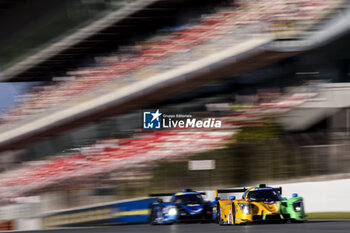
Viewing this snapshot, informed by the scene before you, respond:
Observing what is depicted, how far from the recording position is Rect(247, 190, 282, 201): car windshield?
472 inches

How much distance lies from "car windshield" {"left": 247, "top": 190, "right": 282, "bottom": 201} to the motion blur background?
400 centimetres

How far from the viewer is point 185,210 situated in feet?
44.0

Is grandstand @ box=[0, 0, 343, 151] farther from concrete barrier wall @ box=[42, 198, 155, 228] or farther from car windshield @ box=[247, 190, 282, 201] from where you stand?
car windshield @ box=[247, 190, 282, 201]

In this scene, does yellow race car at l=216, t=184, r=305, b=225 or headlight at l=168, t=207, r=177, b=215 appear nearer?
yellow race car at l=216, t=184, r=305, b=225

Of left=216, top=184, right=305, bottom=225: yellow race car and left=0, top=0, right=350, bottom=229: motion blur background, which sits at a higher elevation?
left=0, top=0, right=350, bottom=229: motion blur background

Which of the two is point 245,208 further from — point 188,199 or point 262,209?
point 188,199

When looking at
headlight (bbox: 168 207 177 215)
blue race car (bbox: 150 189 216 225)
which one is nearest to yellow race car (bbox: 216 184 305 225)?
blue race car (bbox: 150 189 216 225)


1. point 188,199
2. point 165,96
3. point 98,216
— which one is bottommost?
point 98,216

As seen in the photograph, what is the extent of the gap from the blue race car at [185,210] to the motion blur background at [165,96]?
1.77 m

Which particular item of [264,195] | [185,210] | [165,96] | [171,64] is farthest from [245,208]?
[165,96]

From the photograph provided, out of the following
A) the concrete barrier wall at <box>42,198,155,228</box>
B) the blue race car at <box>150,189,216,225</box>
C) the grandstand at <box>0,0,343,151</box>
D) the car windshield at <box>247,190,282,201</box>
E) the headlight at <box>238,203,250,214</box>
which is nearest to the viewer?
the headlight at <box>238,203,250,214</box>

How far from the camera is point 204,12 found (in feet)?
63.2

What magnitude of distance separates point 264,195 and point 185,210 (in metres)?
2.04

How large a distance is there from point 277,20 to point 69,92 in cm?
656
